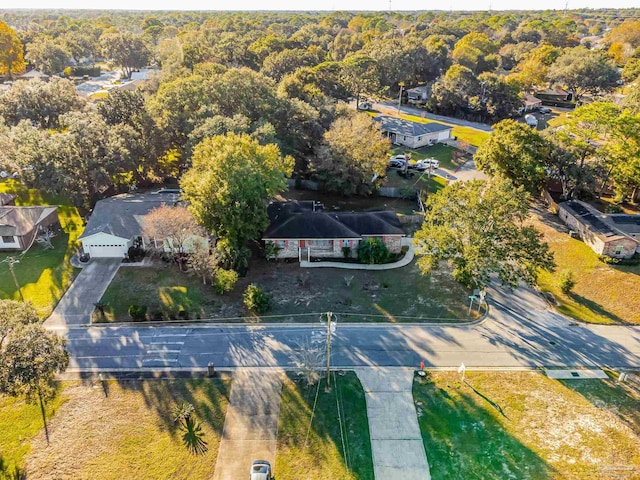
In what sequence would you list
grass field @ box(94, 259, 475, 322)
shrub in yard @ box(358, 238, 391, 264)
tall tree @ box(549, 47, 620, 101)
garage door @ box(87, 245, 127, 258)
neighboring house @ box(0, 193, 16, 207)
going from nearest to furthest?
grass field @ box(94, 259, 475, 322)
shrub in yard @ box(358, 238, 391, 264)
garage door @ box(87, 245, 127, 258)
neighboring house @ box(0, 193, 16, 207)
tall tree @ box(549, 47, 620, 101)

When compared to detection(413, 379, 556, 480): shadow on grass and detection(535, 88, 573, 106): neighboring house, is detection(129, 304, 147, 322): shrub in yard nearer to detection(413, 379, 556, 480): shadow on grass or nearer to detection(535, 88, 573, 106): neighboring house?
detection(413, 379, 556, 480): shadow on grass

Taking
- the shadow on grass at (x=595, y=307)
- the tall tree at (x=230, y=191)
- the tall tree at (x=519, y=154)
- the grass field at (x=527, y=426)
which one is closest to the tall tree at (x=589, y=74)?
the tall tree at (x=519, y=154)

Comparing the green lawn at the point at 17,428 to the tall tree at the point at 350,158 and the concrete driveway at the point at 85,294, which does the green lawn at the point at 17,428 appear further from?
the tall tree at the point at 350,158

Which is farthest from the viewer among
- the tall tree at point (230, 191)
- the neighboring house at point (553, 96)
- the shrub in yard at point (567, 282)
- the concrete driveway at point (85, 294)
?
the neighboring house at point (553, 96)

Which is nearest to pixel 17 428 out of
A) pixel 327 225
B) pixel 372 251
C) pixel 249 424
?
pixel 249 424

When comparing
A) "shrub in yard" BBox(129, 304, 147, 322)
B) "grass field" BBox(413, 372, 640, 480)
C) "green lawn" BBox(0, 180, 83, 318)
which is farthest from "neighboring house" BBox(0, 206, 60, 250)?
"grass field" BBox(413, 372, 640, 480)

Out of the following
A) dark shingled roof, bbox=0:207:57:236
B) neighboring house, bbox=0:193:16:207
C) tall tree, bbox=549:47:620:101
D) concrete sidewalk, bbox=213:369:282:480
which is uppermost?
tall tree, bbox=549:47:620:101

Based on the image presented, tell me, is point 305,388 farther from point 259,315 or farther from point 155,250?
point 155,250
